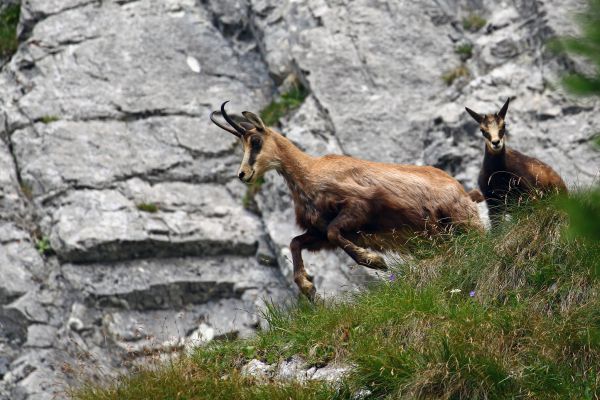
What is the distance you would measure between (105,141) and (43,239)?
212 cm

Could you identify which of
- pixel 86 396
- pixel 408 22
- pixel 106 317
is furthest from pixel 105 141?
pixel 86 396

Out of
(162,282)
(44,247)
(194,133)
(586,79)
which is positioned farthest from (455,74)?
(586,79)

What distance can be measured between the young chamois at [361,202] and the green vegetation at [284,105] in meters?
5.95

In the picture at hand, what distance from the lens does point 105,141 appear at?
18.5m

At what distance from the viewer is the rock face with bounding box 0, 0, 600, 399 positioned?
16391mm

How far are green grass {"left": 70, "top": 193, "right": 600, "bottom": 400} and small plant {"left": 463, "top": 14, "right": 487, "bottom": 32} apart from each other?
8230 mm

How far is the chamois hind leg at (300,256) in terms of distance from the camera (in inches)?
471

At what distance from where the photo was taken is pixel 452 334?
31.1ft

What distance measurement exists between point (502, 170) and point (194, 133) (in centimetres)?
689

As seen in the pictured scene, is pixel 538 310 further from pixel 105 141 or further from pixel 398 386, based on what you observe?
pixel 105 141

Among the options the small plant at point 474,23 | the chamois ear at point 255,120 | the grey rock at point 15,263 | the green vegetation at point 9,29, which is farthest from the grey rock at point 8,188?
the small plant at point 474,23

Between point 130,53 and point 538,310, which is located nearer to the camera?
point 538,310

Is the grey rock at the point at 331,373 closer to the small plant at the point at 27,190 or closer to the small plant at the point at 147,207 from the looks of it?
the small plant at the point at 147,207

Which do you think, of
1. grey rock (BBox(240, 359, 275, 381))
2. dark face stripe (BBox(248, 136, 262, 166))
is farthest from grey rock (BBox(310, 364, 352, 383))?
dark face stripe (BBox(248, 136, 262, 166))
